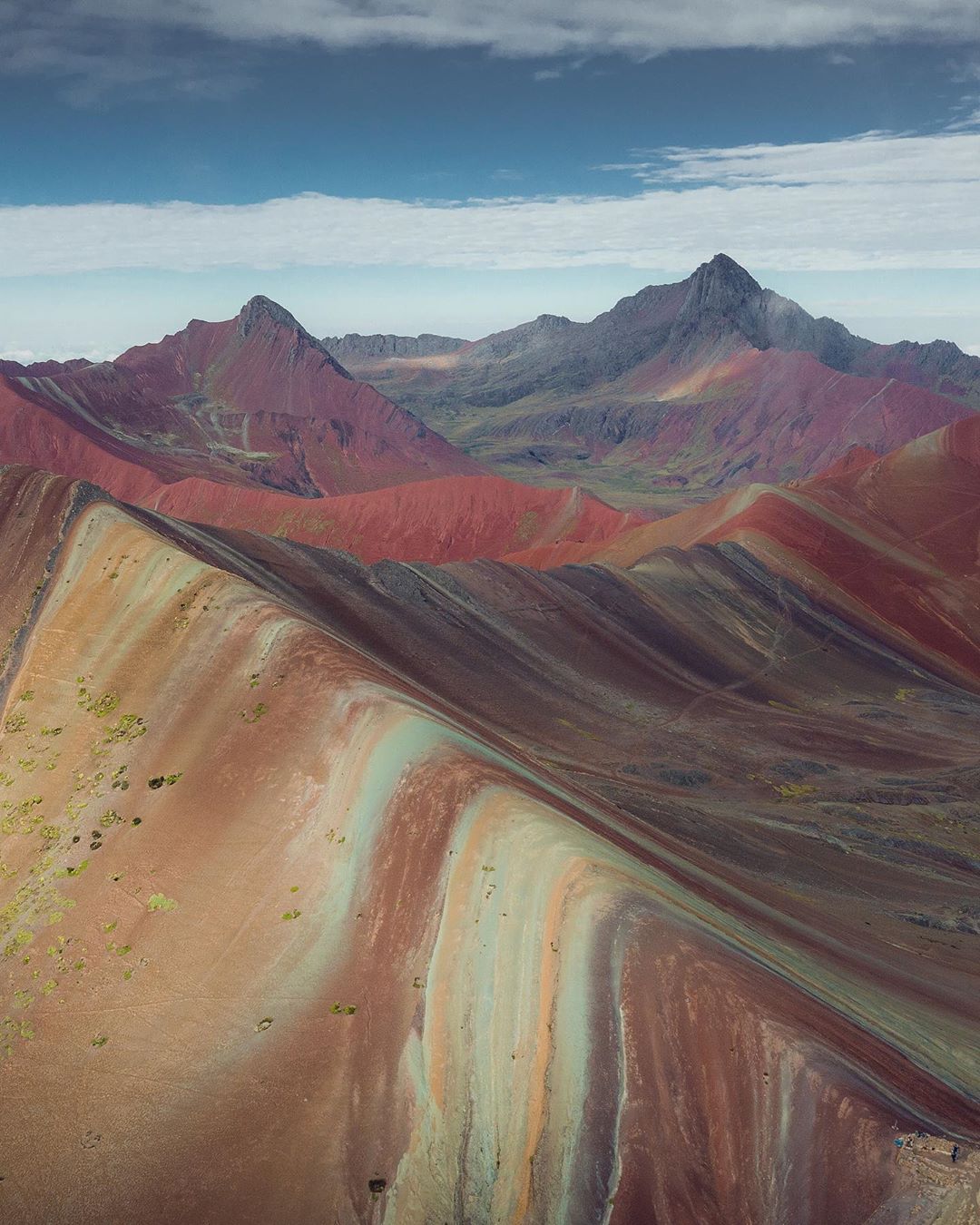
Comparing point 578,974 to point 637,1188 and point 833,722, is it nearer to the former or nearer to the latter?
point 637,1188

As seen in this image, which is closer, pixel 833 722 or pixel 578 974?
pixel 578 974

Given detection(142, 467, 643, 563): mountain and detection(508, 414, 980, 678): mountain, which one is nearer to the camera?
detection(508, 414, 980, 678): mountain

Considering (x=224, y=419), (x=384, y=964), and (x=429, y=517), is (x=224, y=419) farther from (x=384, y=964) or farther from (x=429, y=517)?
(x=384, y=964)

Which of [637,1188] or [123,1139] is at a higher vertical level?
[637,1188]

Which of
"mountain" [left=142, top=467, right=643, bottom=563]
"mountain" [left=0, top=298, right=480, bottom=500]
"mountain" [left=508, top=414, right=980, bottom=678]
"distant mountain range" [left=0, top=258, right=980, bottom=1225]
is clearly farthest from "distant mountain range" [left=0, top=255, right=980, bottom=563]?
"distant mountain range" [left=0, top=258, right=980, bottom=1225]

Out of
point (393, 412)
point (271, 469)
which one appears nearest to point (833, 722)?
point (271, 469)

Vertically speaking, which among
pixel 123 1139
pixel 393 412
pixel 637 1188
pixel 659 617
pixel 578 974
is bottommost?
pixel 123 1139

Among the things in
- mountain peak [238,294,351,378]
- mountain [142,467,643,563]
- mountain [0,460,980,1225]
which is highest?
mountain peak [238,294,351,378]

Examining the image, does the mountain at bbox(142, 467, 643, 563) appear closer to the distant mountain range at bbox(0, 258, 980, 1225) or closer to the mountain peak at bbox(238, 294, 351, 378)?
the distant mountain range at bbox(0, 258, 980, 1225)
